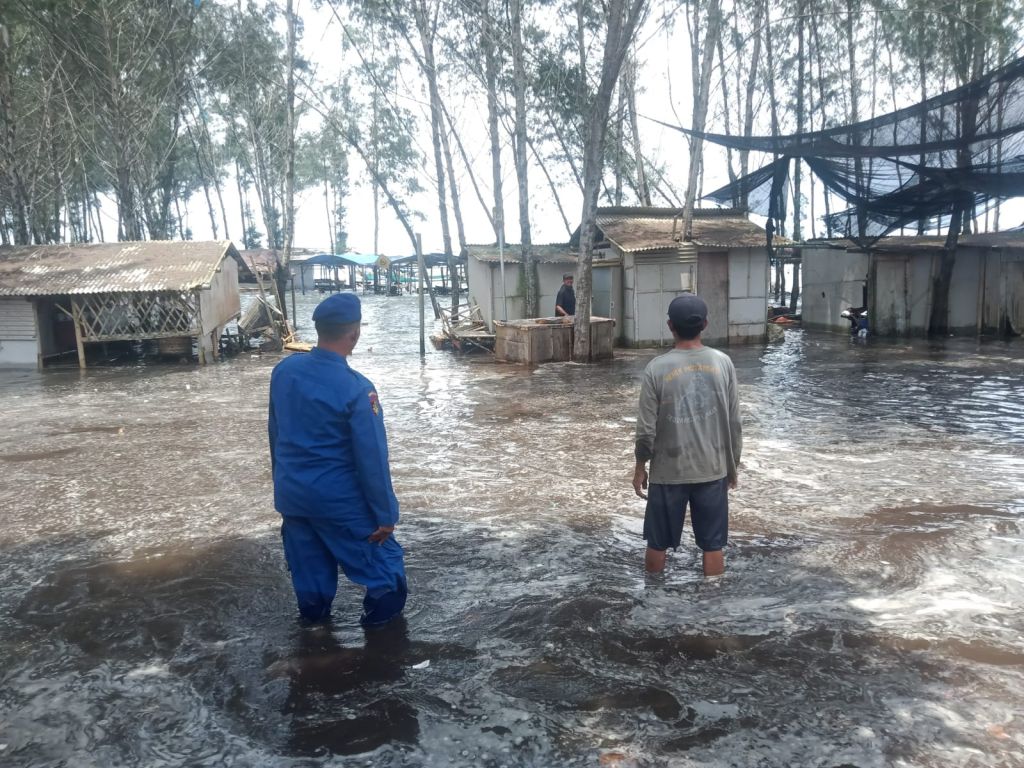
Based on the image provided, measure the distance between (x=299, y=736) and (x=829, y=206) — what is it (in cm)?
1647

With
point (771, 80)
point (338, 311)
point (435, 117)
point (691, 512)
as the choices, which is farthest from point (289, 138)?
point (691, 512)

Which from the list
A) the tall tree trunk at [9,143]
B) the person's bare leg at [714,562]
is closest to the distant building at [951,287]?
the person's bare leg at [714,562]

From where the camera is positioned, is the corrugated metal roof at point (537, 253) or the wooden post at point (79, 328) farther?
the corrugated metal roof at point (537, 253)

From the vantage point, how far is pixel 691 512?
405 centimetres

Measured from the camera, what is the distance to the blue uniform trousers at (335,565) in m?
3.54

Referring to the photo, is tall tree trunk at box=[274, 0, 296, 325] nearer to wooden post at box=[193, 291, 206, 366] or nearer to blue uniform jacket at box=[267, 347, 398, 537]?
wooden post at box=[193, 291, 206, 366]

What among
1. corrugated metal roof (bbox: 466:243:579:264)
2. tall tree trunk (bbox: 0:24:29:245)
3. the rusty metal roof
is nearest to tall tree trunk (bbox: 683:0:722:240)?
the rusty metal roof

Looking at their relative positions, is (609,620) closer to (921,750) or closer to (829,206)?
(921,750)

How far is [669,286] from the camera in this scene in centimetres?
1756

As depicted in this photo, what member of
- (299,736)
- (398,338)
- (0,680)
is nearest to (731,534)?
(299,736)

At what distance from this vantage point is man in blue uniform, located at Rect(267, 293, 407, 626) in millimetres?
3408

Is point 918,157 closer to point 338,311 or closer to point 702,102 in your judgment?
point 702,102

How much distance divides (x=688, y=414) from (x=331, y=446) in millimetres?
1844

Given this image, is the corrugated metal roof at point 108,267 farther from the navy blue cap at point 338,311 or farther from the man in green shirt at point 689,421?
the man in green shirt at point 689,421
